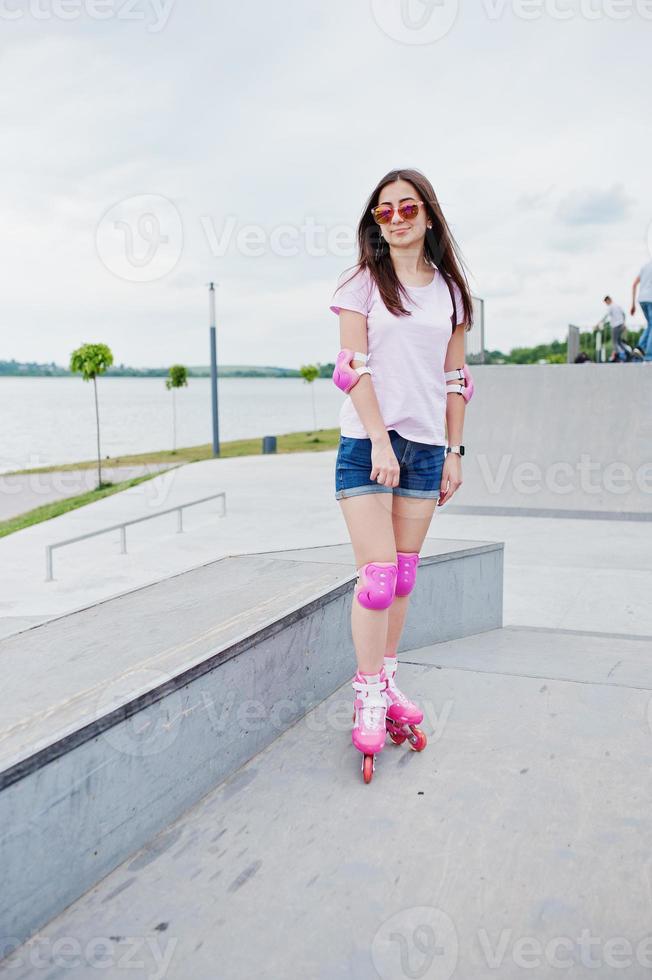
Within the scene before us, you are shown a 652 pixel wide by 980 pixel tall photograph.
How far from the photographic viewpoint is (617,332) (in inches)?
472

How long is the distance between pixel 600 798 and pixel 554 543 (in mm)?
7105

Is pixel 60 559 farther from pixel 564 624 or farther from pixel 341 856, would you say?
pixel 341 856

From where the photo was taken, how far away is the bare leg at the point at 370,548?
2297 mm

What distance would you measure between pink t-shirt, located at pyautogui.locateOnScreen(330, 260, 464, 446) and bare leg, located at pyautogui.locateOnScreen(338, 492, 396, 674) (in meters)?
0.19

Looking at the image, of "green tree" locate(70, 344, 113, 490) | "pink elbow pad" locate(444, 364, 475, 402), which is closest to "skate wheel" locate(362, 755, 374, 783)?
"pink elbow pad" locate(444, 364, 475, 402)

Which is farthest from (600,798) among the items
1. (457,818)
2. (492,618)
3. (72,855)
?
(492,618)

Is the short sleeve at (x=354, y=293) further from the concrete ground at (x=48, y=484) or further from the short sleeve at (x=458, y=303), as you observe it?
the concrete ground at (x=48, y=484)

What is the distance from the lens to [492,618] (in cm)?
428

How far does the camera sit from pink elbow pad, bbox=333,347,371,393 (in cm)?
223

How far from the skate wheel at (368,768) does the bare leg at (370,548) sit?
0.80 feet

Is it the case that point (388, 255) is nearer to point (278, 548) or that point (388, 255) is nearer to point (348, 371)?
point (348, 371)

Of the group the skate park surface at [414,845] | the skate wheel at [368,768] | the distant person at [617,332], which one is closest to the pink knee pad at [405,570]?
the skate park surface at [414,845]

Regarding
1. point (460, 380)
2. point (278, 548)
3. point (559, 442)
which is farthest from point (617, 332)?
point (460, 380)

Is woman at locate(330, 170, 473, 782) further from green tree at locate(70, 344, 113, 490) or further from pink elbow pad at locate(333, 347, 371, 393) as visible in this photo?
green tree at locate(70, 344, 113, 490)
